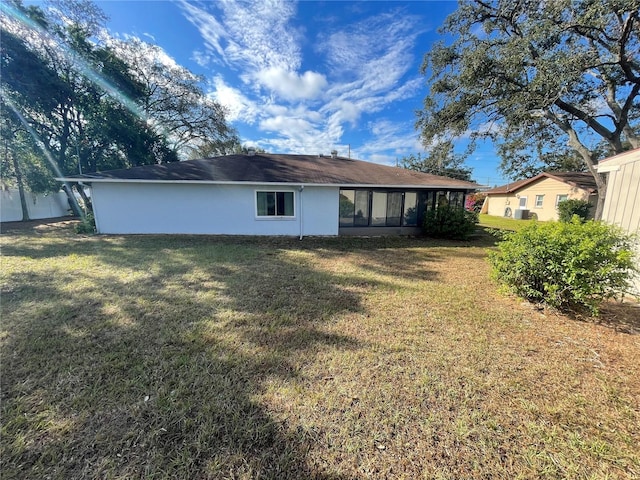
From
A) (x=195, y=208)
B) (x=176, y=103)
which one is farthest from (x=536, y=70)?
(x=176, y=103)

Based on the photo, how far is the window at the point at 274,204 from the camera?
10.3 metres

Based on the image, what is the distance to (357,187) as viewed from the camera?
34.0 feet

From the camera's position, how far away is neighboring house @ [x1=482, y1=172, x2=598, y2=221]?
61.4 ft

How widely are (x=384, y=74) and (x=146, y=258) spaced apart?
1324 centimetres

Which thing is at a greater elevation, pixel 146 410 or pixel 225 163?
pixel 225 163

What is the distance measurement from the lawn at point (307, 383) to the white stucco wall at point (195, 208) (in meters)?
5.27

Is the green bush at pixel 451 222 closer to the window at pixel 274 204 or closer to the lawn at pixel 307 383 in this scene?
the window at pixel 274 204

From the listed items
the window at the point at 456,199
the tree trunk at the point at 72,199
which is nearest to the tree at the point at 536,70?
the window at the point at 456,199

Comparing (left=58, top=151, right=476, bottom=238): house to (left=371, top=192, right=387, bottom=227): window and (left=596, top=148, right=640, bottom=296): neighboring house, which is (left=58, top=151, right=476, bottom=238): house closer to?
(left=371, top=192, right=387, bottom=227): window

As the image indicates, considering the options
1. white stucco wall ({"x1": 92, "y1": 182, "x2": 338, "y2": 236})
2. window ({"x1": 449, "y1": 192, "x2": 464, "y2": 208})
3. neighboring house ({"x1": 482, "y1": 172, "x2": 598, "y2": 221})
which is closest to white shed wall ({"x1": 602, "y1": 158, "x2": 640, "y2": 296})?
window ({"x1": 449, "y1": 192, "x2": 464, "y2": 208})

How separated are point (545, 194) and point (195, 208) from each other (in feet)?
86.2


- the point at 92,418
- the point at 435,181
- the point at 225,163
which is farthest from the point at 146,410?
the point at 435,181

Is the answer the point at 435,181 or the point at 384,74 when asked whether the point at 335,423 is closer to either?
the point at 435,181

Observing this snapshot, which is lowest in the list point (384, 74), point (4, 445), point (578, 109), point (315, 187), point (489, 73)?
point (4, 445)
